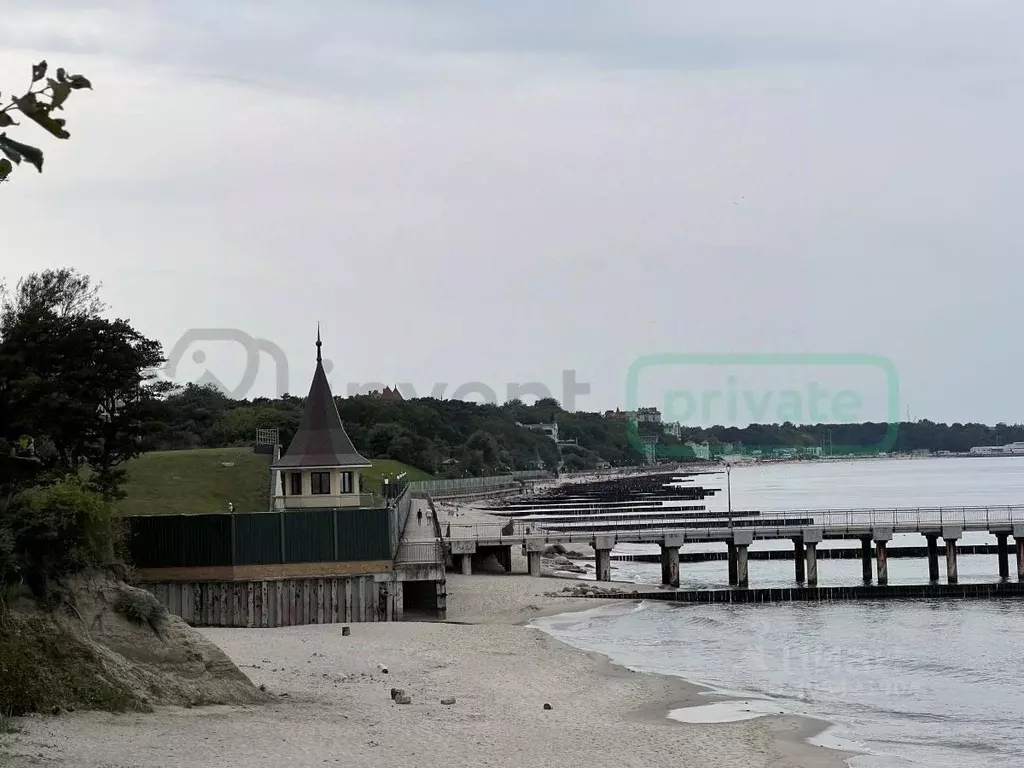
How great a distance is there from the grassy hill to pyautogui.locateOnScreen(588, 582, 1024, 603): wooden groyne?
1891 centimetres

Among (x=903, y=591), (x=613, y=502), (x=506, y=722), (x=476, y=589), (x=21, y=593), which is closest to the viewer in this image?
(x=21, y=593)

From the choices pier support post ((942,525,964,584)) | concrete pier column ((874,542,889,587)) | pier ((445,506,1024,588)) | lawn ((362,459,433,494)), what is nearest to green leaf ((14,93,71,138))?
pier ((445,506,1024,588))

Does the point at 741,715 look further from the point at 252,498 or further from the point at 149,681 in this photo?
the point at 252,498

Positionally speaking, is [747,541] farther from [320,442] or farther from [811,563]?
[320,442]

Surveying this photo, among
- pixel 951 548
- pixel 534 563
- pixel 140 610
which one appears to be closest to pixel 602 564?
pixel 534 563

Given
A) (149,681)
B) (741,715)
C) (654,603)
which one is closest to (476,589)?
(654,603)

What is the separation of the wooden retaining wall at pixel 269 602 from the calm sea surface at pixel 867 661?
666 centimetres

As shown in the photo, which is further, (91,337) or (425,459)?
(425,459)

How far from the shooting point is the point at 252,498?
55.2m

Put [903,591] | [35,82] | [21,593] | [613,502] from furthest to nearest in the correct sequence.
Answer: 1. [613,502]
2. [903,591]
3. [21,593]
4. [35,82]

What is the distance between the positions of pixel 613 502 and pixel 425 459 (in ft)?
79.4

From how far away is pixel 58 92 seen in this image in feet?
20.6

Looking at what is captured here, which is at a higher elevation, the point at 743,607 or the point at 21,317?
the point at 21,317

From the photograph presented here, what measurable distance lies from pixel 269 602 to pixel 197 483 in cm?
2189
